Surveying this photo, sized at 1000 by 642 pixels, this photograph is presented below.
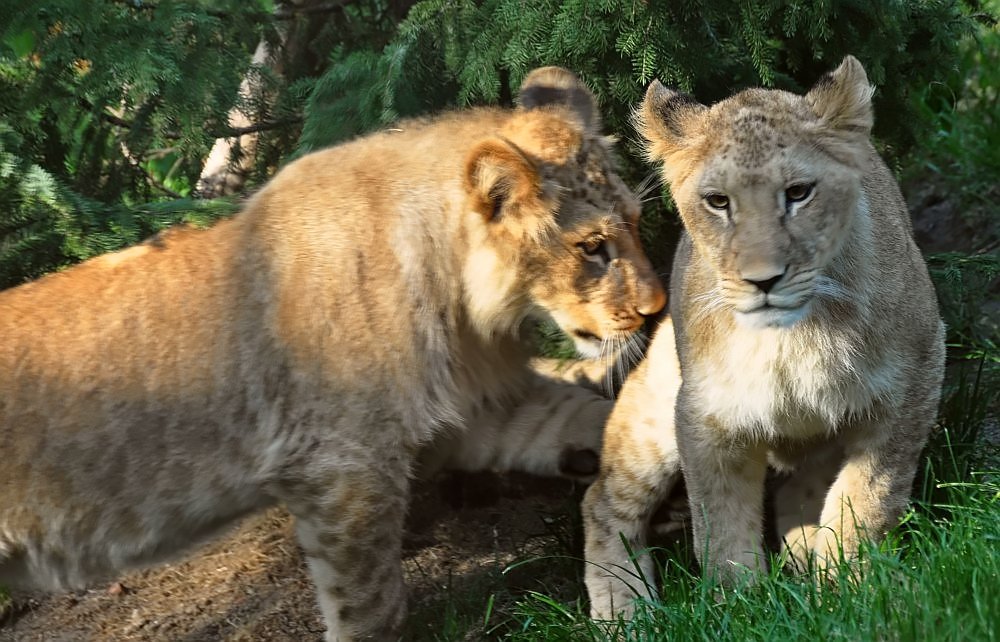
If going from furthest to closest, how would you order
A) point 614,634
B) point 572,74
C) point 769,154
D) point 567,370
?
point 567,370
point 572,74
point 614,634
point 769,154

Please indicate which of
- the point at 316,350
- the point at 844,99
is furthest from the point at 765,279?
the point at 316,350

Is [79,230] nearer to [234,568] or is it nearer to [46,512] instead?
[46,512]

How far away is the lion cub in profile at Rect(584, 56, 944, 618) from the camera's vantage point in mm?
3166

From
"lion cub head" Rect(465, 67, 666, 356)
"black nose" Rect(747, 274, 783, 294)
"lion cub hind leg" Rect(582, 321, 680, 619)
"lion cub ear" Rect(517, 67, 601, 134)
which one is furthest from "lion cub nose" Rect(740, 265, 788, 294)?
"lion cub ear" Rect(517, 67, 601, 134)

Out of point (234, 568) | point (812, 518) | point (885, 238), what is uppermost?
point (885, 238)

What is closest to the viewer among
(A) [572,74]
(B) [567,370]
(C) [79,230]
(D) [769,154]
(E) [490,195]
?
(D) [769,154]

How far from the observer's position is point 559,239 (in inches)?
147

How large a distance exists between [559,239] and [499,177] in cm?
27

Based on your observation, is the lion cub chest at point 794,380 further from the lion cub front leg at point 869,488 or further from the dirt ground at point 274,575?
the dirt ground at point 274,575

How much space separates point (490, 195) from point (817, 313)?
101 centimetres

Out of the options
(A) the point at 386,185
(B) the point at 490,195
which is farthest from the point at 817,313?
(A) the point at 386,185

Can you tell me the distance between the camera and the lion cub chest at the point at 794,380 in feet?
10.8

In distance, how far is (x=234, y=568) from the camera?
4.83m

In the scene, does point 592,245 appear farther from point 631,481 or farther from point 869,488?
point 869,488
